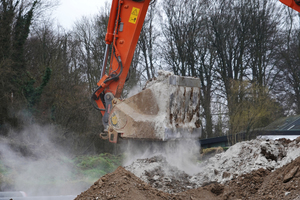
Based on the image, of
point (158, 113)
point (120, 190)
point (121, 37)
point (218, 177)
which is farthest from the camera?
point (121, 37)

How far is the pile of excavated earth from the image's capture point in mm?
3680

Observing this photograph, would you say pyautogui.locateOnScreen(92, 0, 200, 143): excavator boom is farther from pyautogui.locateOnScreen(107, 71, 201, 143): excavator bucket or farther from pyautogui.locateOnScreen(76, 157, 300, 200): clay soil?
pyautogui.locateOnScreen(76, 157, 300, 200): clay soil

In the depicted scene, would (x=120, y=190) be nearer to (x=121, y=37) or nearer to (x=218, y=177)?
(x=218, y=177)

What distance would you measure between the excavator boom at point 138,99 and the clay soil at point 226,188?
3.95ft

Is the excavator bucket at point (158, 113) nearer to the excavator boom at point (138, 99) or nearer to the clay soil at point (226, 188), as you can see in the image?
the excavator boom at point (138, 99)

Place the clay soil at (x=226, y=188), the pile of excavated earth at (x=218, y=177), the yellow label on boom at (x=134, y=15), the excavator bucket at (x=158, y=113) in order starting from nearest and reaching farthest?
the clay soil at (x=226, y=188)
the pile of excavated earth at (x=218, y=177)
the excavator bucket at (x=158, y=113)
the yellow label on boom at (x=134, y=15)

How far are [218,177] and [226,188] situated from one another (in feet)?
2.01

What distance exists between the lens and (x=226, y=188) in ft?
14.1


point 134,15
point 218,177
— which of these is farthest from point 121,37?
point 218,177

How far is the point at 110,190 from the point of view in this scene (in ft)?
12.0

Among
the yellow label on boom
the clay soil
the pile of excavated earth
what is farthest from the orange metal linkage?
the clay soil

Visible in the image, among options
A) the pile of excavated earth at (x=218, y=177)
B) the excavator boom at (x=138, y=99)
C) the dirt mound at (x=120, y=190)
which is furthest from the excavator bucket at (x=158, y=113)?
the dirt mound at (x=120, y=190)

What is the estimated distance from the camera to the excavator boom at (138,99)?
5222mm

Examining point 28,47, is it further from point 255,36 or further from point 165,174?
point 165,174
